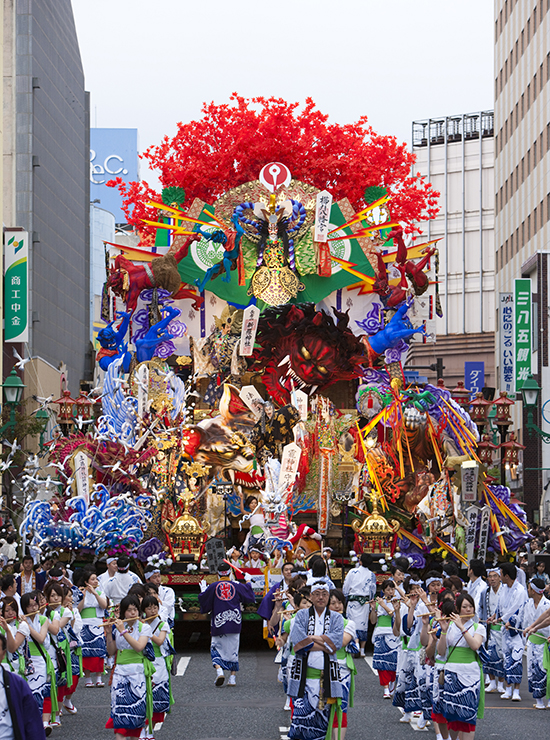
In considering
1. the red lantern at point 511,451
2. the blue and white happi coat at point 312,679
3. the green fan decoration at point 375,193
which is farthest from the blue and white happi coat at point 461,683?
the green fan decoration at point 375,193

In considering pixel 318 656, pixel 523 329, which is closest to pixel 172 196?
pixel 523 329

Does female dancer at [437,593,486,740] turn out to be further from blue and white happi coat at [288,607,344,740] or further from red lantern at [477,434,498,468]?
red lantern at [477,434,498,468]

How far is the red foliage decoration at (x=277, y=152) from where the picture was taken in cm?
3186

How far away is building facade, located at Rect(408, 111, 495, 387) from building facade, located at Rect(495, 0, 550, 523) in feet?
37.3

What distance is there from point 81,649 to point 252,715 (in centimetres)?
238

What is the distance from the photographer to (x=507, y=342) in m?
34.5

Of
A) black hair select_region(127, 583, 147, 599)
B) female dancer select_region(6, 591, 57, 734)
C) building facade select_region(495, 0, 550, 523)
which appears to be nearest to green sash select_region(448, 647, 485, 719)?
black hair select_region(127, 583, 147, 599)

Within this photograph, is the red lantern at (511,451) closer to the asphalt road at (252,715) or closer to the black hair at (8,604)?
the asphalt road at (252,715)

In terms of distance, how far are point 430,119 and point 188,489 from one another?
43.4 m

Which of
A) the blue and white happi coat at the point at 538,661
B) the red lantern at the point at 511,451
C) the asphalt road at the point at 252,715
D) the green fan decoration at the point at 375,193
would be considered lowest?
the asphalt road at the point at 252,715

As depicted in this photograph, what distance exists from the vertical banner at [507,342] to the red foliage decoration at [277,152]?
14.8ft

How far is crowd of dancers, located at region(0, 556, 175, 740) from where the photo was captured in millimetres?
9883

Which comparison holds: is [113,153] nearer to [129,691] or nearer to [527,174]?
[527,174]

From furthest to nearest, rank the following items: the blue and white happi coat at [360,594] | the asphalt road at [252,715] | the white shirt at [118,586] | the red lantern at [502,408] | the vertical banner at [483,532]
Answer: the red lantern at [502,408]
the vertical banner at [483,532]
the blue and white happi coat at [360,594]
the white shirt at [118,586]
the asphalt road at [252,715]
